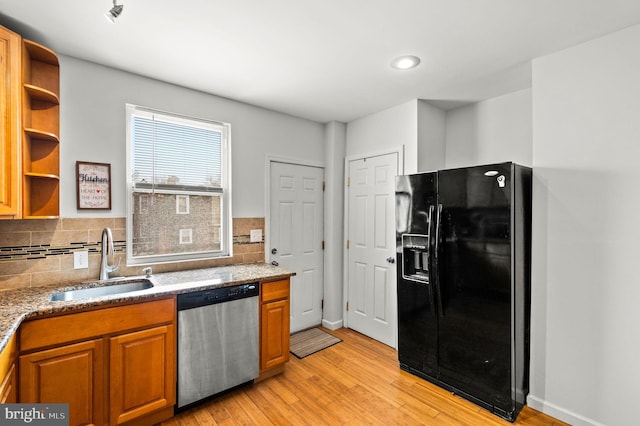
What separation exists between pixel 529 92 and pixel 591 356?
7.12 feet

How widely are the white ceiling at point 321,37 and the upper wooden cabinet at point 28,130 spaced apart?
0.19m

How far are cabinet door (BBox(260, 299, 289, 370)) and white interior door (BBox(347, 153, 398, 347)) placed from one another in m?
1.20

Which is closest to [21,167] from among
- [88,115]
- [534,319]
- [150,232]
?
[88,115]

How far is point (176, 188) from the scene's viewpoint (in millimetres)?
2768

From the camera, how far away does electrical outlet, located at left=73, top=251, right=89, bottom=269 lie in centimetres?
226

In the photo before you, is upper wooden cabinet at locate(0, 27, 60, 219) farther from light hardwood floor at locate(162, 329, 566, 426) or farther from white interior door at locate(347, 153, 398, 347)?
white interior door at locate(347, 153, 398, 347)

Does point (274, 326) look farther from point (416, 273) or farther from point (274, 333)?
point (416, 273)

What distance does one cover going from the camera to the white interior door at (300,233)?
347 cm

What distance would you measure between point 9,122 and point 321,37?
1943 mm

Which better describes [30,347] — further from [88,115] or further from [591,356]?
[591,356]

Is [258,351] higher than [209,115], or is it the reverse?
[209,115]

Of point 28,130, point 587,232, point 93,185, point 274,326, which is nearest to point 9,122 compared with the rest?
Result: point 28,130

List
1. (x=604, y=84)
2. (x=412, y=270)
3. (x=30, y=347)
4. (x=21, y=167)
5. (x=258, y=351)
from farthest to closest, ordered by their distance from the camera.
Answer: (x=412, y=270), (x=258, y=351), (x=604, y=84), (x=21, y=167), (x=30, y=347)

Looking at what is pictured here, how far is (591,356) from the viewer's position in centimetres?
203
